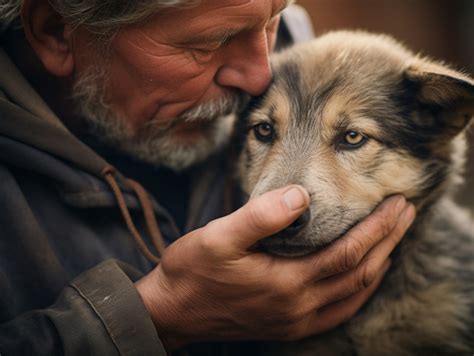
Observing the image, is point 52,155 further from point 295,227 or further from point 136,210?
point 295,227

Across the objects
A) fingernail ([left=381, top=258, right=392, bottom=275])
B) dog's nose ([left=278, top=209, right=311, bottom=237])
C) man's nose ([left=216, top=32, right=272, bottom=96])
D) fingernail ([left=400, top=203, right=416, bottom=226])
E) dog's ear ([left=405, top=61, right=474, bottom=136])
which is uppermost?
man's nose ([left=216, top=32, right=272, bottom=96])

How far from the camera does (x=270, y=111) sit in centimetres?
288

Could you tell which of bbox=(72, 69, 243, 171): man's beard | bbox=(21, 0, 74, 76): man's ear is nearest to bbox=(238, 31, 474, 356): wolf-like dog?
bbox=(72, 69, 243, 171): man's beard

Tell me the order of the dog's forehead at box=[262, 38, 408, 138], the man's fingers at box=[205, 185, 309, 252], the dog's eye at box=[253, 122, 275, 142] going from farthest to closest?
the dog's eye at box=[253, 122, 275, 142], the dog's forehead at box=[262, 38, 408, 138], the man's fingers at box=[205, 185, 309, 252]

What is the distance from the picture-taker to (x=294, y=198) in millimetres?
2021

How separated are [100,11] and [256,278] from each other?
1353 millimetres

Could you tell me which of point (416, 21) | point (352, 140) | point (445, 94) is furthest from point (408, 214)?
point (416, 21)

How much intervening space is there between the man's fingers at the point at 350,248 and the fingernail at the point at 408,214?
126 mm

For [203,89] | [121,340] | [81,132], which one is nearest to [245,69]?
[203,89]

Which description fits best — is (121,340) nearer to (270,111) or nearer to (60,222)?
(60,222)

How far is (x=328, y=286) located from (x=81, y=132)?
5.12 ft

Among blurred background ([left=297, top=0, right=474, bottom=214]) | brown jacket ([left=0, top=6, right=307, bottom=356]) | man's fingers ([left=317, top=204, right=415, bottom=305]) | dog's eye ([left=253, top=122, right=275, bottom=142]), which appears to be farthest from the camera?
blurred background ([left=297, top=0, right=474, bottom=214])

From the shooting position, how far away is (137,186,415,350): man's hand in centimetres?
206

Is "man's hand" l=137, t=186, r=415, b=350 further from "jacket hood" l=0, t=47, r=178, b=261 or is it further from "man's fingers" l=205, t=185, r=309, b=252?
"jacket hood" l=0, t=47, r=178, b=261
